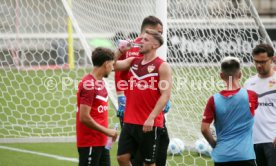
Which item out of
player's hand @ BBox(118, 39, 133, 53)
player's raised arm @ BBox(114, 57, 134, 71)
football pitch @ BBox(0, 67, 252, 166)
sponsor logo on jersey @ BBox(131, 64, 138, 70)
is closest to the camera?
sponsor logo on jersey @ BBox(131, 64, 138, 70)

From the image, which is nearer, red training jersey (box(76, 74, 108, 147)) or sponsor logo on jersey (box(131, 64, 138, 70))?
red training jersey (box(76, 74, 108, 147))

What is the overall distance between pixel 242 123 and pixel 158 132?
1315mm

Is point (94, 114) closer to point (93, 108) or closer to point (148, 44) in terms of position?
point (93, 108)

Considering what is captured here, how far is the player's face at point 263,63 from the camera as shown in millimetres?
6789

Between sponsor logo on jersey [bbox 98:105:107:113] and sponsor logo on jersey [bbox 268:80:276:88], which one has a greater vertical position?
sponsor logo on jersey [bbox 268:80:276:88]

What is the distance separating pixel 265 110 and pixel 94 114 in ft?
5.62

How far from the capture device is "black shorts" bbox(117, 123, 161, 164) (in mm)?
7086

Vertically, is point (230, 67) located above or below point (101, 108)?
above

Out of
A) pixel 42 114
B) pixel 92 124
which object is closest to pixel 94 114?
pixel 92 124

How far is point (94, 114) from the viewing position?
6.81 metres

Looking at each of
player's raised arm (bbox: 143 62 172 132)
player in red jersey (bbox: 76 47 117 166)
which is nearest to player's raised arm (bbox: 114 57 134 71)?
player in red jersey (bbox: 76 47 117 166)

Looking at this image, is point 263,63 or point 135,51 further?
point 135,51

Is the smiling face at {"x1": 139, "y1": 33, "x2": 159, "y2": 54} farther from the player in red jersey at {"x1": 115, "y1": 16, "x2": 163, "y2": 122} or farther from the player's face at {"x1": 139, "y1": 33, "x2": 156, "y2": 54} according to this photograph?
the player in red jersey at {"x1": 115, "y1": 16, "x2": 163, "y2": 122}

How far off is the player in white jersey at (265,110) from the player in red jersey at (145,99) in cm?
92
